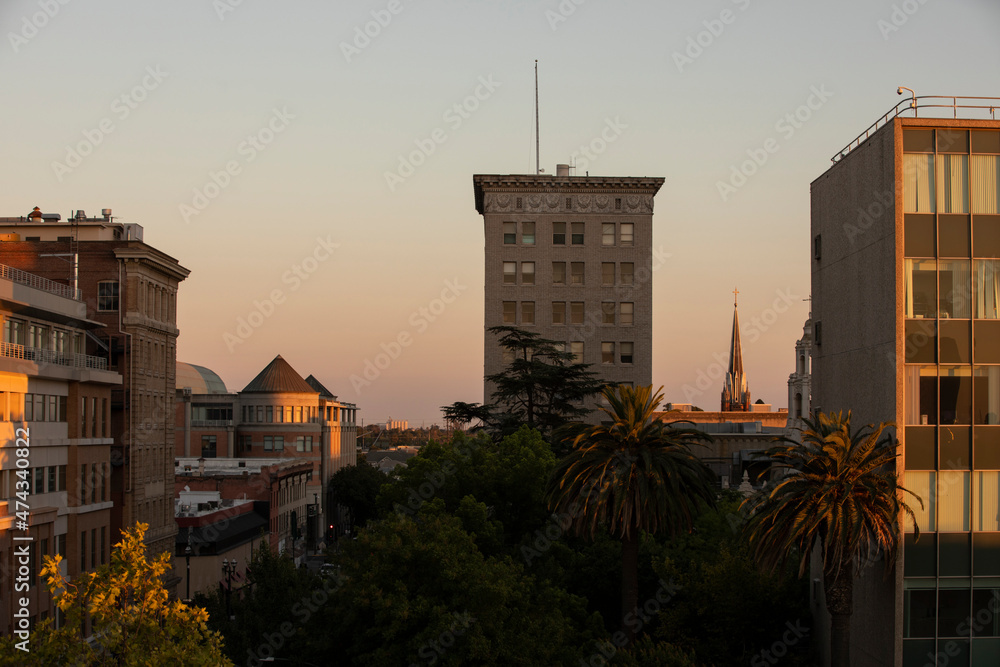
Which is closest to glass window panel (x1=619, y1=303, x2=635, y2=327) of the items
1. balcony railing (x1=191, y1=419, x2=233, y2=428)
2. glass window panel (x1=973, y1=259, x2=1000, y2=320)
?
glass window panel (x1=973, y1=259, x2=1000, y2=320)

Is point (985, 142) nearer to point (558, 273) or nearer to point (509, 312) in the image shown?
point (558, 273)

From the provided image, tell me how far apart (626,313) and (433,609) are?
6857 centimetres

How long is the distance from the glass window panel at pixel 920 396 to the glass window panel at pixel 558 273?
6475 centimetres

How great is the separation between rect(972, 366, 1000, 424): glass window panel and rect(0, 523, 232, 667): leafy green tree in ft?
88.9

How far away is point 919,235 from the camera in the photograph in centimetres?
3838

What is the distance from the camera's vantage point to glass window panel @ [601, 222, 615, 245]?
336 ft

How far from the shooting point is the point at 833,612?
1454 inches

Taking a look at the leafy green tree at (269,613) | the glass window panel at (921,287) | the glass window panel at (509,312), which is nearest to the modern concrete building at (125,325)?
the leafy green tree at (269,613)

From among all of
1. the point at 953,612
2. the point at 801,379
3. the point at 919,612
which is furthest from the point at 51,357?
the point at 801,379

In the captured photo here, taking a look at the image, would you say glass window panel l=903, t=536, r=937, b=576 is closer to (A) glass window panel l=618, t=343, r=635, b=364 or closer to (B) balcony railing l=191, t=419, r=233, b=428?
(A) glass window panel l=618, t=343, r=635, b=364

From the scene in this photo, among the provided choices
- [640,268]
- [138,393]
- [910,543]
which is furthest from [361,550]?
[640,268]

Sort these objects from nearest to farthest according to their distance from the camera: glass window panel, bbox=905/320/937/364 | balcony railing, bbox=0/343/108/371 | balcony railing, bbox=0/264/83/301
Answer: glass window panel, bbox=905/320/937/364 → balcony railing, bbox=0/343/108/371 → balcony railing, bbox=0/264/83/301

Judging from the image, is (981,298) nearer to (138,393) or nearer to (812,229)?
(812,229)

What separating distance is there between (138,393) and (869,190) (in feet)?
161
